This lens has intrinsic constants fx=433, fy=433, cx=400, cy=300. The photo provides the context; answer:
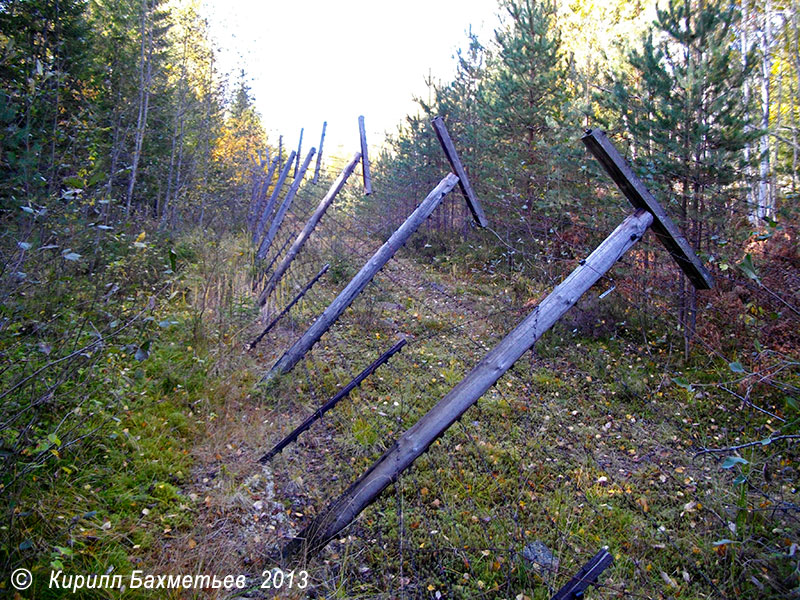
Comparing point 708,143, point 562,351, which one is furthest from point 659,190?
point 562,351

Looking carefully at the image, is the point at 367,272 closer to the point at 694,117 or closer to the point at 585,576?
the point at 585,576

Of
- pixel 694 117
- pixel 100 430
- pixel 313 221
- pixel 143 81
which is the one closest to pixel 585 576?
pixel 100 430

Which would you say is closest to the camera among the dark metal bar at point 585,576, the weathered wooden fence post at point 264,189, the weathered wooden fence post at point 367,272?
the dark metal bar at point 585,576

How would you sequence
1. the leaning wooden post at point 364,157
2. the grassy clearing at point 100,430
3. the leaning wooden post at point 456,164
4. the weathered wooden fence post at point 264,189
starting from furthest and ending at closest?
1. the weathered wooden fence post at point 264,189
2. the leaning wooden post at point 364,157
3. the leaning wooden post at point 456,164
4. the grassy clearing at point 100,430

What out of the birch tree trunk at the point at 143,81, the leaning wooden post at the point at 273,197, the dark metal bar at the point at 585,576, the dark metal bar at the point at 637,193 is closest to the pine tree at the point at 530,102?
the leaning wooden post at the point at 273,197

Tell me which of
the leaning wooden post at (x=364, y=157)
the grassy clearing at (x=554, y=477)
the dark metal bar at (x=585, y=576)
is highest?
the leaning wooden post at (x=364, y=157)

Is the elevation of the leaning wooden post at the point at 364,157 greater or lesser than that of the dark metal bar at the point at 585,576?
greater

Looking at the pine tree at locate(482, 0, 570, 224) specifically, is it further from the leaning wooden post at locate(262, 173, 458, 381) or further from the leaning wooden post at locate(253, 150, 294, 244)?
the leaning wooden post at locate(262, 173, 458, 381)

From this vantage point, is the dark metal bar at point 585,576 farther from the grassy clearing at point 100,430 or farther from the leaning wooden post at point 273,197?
the leaning wooden post at point 273,197

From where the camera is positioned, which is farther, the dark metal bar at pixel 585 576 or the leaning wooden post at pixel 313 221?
the leaning wooden post at pixel 313 221

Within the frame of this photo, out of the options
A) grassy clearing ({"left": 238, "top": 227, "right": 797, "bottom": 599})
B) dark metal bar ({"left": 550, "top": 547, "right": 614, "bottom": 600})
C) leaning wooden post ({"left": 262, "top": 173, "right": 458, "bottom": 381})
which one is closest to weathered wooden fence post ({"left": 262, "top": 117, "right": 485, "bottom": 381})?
leaning wooden post ({"left": 262, "top": 173, "right": 458, "bottom": 381})

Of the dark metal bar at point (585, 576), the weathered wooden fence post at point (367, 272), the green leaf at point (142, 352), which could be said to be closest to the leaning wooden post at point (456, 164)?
the weathered wooden fence post at point (367, 272)

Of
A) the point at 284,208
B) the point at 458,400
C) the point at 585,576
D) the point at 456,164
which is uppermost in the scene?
the point at 456,164

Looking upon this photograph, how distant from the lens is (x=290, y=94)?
26.2 meters
